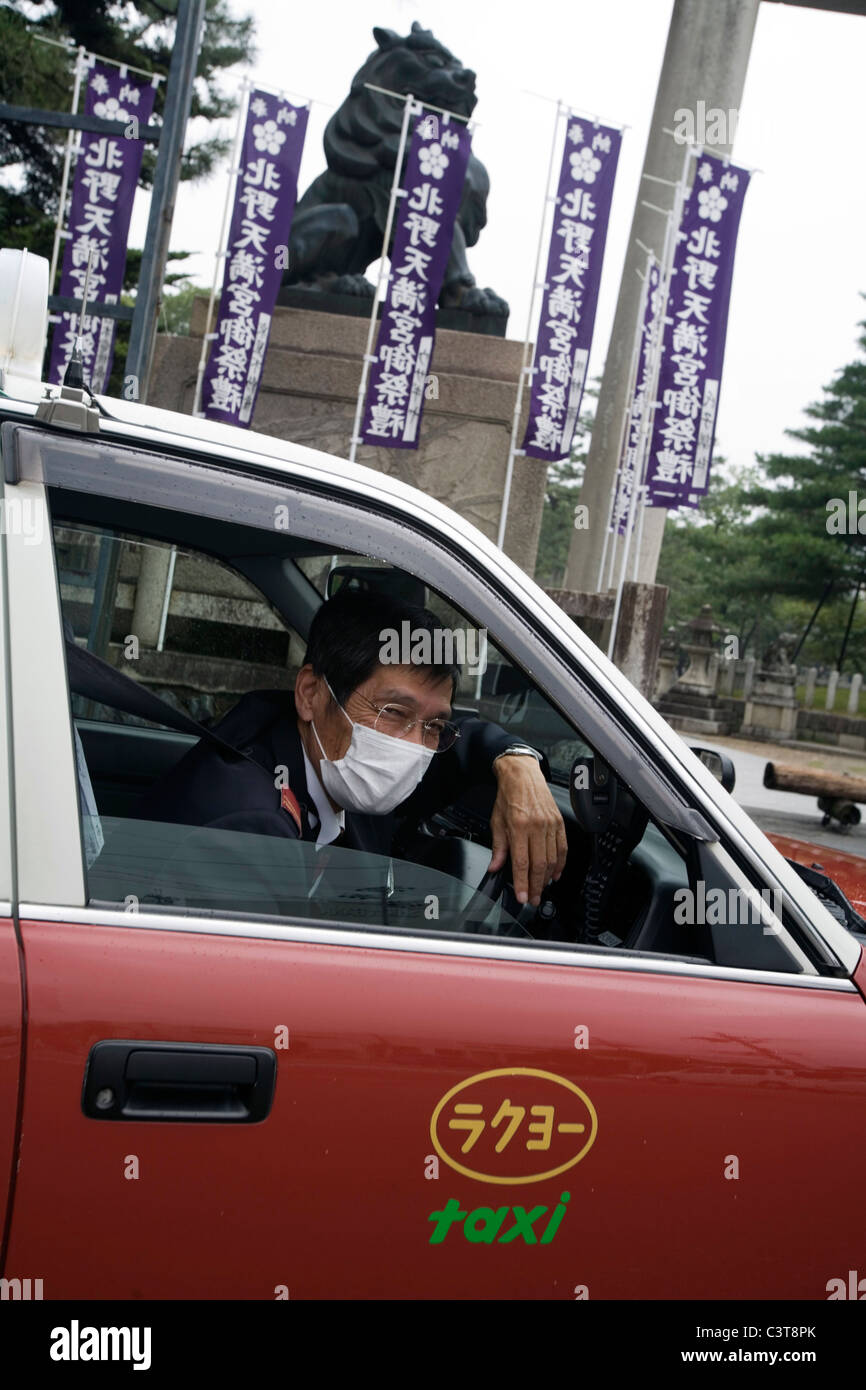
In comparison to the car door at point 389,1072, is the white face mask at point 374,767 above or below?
above

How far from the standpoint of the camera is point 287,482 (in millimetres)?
1410

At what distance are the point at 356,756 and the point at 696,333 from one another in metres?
8.08

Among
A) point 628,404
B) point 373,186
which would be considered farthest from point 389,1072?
point 373,186

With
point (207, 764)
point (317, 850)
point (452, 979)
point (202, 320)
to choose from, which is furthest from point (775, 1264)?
point (202, 320)

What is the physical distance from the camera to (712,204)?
8820 mm

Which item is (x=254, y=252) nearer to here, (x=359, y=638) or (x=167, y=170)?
(x=167, y=170)

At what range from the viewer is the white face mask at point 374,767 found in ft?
5.96

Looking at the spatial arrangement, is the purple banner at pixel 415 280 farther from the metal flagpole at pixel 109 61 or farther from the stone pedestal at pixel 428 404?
the metal flagpole at pixel 109 61

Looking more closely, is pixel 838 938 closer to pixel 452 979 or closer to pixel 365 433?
pixel 452 979

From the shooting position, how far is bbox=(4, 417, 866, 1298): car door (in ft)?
3.97

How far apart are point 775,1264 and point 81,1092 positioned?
3.00 feet

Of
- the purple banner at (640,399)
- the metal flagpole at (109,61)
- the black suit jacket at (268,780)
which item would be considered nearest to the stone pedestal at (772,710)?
the purple banner at (640,399)

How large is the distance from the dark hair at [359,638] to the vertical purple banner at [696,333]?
760 centimetres

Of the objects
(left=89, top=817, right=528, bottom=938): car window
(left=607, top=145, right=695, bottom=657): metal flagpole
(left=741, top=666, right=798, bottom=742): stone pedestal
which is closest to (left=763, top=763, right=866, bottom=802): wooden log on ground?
(left=607, top=145, right=695, bottom=657): metal flagpole
